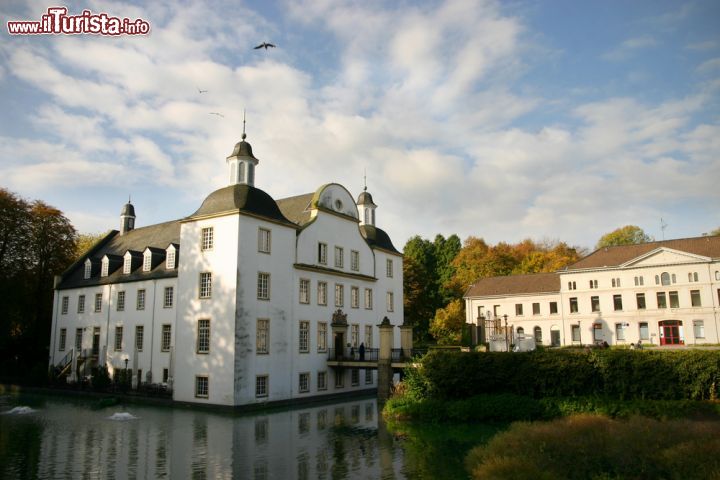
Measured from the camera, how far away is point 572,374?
20.8 m

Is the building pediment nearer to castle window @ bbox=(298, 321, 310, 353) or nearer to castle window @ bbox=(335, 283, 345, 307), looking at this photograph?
castle window @ bbox=(335, 283, 345, 307)

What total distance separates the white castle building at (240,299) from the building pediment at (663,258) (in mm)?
25319

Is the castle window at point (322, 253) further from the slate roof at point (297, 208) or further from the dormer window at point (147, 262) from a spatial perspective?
the dormer window at point (147, 262)

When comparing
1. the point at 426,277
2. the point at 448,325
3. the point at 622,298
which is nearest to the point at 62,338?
the point at 448,325

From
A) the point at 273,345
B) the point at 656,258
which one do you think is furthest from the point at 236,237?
the point at 656,258

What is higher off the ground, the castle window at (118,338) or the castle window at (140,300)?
the castle window at (140,300)

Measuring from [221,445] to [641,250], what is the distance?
4794 cm

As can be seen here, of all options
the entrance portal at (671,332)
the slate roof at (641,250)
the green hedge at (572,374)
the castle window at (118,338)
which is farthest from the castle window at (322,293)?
the entrance portal at (671,332)

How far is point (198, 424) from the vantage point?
2239cm

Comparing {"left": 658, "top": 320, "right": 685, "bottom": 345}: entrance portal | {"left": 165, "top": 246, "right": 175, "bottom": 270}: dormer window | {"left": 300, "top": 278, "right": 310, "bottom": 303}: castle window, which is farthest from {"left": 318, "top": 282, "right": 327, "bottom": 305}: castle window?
{"left": 658, "top": 320, "right": 685, "bottom": 345}: entrance portal

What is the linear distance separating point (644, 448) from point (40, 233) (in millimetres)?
45979

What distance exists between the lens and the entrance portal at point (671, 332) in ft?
162

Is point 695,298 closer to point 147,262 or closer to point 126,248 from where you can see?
point 147,262

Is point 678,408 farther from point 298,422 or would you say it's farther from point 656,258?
point 656,258
